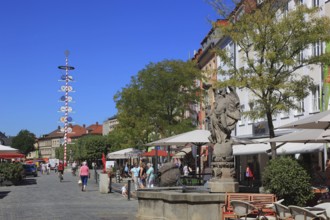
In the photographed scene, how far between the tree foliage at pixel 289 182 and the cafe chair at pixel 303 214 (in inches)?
117

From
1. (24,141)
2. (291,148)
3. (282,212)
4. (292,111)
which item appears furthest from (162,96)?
(24,141)

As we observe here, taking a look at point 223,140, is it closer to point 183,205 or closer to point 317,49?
point 183,205

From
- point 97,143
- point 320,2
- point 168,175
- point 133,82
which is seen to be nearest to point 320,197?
point 168,175

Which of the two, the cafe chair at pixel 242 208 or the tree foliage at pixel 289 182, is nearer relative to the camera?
the cafe chair at pixel 242 208

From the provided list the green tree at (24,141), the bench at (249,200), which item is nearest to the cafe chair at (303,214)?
the bench at (249,200)

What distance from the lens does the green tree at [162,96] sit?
150 ft

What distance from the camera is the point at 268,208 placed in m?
12.1

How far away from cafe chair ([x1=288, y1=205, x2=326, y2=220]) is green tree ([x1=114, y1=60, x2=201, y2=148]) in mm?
34665

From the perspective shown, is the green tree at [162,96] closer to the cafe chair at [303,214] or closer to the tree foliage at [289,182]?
the tree foliage at [289,182]

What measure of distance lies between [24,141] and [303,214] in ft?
587

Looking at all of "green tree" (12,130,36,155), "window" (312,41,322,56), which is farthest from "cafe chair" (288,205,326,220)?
"green tree" (12,130,36,155)

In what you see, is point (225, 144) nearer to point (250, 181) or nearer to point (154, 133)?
point (250, 181)

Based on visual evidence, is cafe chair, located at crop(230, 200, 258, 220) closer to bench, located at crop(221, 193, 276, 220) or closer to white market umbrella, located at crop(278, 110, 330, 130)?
bench, located at crop(221, 193, 276, 220)

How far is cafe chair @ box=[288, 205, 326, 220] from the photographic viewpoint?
948cm
